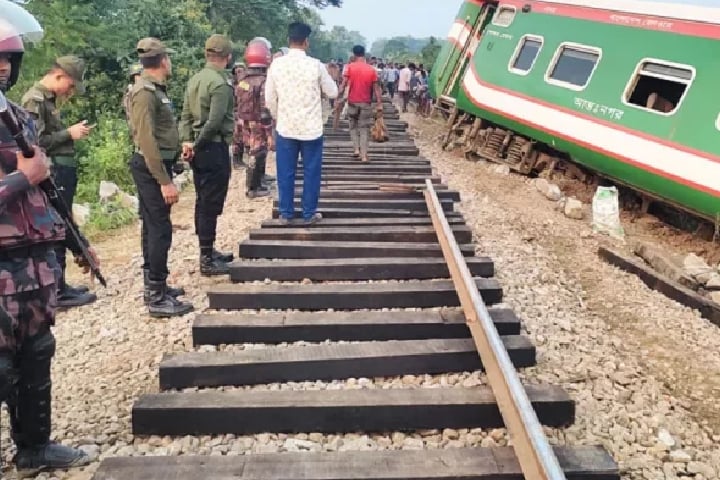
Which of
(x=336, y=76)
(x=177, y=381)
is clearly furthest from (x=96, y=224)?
(x=336, y=76)

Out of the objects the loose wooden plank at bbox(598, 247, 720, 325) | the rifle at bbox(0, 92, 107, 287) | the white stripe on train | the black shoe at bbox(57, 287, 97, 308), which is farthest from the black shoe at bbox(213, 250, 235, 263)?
the white stripe on train

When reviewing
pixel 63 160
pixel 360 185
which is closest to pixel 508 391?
pixel 63 160

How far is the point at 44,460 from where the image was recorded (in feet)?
9.33

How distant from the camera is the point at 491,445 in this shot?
2.97 meters

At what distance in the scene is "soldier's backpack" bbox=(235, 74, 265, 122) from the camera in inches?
329

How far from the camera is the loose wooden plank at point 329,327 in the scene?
386 centimetres

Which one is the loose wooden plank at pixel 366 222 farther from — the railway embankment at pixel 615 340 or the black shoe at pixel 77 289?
the black shoe at pixel 77 289

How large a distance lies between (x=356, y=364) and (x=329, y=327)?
0.47 metres

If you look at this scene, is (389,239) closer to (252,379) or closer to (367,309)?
(367,309)

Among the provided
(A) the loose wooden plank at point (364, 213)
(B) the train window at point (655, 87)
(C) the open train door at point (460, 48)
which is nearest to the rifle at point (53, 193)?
(A) the loose wooden plank at point (364, 213)

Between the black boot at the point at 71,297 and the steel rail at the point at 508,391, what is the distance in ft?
9.54

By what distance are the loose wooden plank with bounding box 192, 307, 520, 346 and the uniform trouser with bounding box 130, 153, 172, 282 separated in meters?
0.87

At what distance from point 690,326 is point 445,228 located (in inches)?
82.7

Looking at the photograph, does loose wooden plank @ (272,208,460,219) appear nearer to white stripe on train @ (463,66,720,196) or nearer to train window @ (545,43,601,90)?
white stripe on train @ (463,66,720,196)
